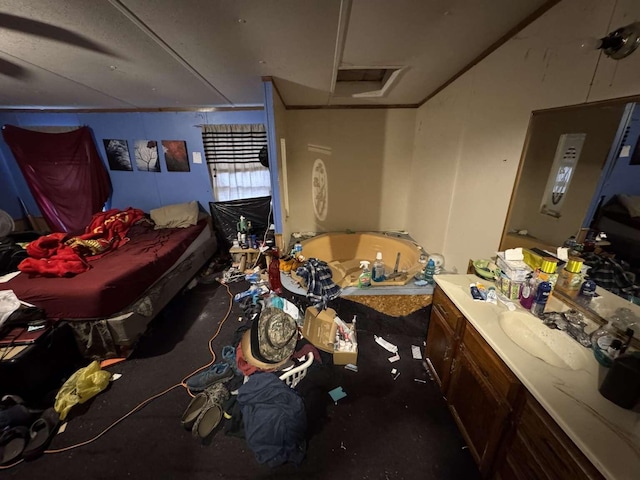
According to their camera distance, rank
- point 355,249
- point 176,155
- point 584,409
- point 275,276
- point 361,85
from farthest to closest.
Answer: point 355,249
point 176,155
point 361,85
point 275,276
point 584,409

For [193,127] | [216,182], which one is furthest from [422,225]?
[193,127]

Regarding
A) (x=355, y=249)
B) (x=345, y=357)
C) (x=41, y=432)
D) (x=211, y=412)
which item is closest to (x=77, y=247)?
(x=41, y=432)

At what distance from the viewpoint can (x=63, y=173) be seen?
3268mm

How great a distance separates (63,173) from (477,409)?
204 inches

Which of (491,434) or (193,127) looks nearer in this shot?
(491,434)

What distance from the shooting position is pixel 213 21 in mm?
1234

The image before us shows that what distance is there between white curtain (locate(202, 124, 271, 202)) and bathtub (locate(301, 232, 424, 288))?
1.14 m

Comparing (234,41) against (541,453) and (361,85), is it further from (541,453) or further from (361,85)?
(541,453)

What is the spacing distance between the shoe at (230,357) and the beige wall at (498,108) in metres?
Answer: 2.03

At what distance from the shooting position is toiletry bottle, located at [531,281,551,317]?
1.17 meters

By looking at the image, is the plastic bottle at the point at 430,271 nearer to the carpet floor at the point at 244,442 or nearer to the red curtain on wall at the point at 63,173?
the carpet floor at the point at 244,442

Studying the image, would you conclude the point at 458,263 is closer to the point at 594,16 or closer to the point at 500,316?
the point at 500,316

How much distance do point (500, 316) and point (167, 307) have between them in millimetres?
2925

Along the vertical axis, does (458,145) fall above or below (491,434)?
above
